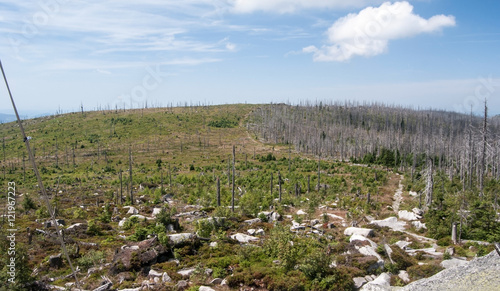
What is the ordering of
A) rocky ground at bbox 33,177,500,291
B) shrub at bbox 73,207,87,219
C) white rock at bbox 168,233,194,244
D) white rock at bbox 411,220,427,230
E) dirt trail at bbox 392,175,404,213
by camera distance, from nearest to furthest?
rocky ground at bbox 33,177,500,291 < white rock at bbox 168,233,194,244 < white rock at bbox 411,220,427,230 < shrub at bbox 73,207,87,219 < dirt trail at bbox 392,175,404,213

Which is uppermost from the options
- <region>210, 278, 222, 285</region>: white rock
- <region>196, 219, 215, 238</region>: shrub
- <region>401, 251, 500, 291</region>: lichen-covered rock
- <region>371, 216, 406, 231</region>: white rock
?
<region>401, 251, 500, 291</region>: lichen-covered rock

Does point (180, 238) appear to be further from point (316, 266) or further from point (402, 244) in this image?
point (402, 244)

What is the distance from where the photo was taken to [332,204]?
32094 millimetres

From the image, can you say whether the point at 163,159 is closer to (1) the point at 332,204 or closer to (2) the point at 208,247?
(1) the point at 332,204

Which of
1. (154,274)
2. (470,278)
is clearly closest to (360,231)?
(470,278)

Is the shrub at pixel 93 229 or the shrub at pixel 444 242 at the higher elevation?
the shrub at pixel 93 229

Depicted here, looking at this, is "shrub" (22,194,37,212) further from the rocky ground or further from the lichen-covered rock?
the lichen-covered rock

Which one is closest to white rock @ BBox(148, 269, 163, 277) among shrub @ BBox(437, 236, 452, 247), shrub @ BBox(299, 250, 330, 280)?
shrub @ BBox(299, 250, 330, 280)

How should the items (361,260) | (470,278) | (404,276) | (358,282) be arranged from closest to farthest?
(470,278) < (358,282) < (404,276) < (361,260)

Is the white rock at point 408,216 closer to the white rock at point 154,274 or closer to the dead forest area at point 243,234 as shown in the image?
the dead forest area at point 243,234

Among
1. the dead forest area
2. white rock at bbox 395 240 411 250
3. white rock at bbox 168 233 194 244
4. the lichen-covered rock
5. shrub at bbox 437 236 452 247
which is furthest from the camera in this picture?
shrub at bbox 437 236 452 247

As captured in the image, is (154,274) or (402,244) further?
(402,244)

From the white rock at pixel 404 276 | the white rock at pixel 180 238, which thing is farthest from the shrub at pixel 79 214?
the white rock at pixel 404 276

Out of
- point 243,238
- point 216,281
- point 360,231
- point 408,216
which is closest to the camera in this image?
point 216,281
